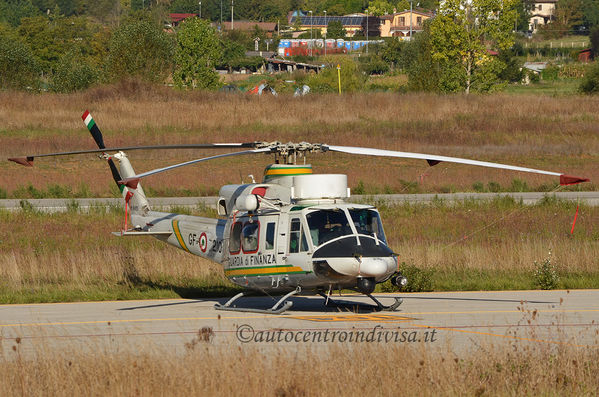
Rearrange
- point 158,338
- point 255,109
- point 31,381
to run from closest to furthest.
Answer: point 31,381
point 158,338
point 255,109

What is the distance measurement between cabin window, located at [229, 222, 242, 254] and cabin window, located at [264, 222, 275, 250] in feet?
2.51

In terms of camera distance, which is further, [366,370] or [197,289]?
[197,289]

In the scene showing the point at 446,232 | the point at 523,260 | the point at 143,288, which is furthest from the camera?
the point at 446,232

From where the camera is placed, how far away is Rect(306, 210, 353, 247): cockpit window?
48.7 feet

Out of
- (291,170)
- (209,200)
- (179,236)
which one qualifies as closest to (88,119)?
(179,236)

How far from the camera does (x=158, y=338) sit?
1365 cm

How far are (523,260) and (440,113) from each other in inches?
1417

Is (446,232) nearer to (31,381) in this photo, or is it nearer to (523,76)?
(31,381)

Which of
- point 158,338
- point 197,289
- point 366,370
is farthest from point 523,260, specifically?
point 366,370

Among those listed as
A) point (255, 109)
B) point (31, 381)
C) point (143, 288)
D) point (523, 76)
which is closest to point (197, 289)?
point (143, 288)

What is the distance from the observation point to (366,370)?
9945mm

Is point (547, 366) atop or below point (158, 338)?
atop

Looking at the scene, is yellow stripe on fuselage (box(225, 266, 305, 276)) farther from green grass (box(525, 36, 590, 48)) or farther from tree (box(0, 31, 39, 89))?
green grass (box(525, 36, 590, 48))

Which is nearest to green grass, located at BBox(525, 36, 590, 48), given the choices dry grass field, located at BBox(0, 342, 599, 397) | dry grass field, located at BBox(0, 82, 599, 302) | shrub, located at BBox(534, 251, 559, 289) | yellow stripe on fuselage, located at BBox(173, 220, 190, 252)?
dry grass field, located at BBox(0, 82, 599, 302)
